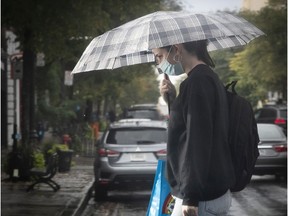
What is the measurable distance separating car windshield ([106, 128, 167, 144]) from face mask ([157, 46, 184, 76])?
841cm

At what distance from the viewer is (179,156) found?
343 centimetres

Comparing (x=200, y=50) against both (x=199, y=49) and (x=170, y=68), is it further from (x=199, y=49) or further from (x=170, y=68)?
(x=170, y=68)

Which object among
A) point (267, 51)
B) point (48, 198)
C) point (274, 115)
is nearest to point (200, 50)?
point (48, 198)

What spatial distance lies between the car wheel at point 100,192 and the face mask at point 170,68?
8473mm

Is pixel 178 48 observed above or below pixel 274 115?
above

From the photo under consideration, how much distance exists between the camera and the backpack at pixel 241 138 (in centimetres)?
350

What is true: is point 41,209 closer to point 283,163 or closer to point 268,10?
point 283,163

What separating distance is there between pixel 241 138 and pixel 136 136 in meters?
9.10

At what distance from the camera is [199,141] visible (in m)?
3.30

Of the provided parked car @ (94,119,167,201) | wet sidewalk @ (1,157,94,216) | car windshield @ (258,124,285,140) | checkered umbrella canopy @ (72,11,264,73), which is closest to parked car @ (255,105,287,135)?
car windshield @ (258,124,285,140)

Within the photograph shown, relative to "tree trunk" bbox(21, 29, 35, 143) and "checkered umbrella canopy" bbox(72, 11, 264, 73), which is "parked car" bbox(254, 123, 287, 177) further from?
"checkered umbrella canopy" bbox(72, 11, 264, 73)

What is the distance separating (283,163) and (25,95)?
6.11 meters

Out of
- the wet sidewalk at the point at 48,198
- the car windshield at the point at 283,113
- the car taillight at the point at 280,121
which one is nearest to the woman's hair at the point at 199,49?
the wet sidewalk at the point at 48,198

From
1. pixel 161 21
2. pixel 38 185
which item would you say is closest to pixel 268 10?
pixel 38 185
